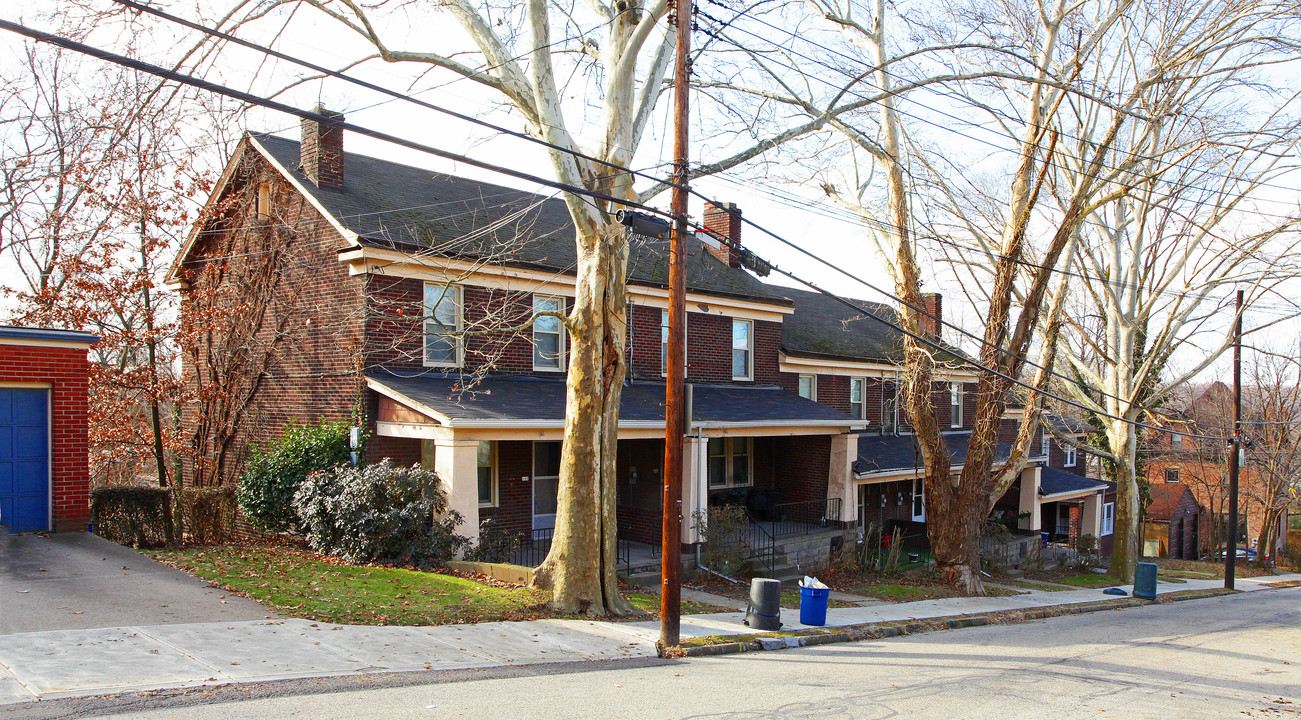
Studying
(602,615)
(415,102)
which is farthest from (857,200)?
(415,102)

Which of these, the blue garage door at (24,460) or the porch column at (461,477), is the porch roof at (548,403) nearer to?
the porch column at (461,477)

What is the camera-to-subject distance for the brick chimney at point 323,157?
59.4 ft

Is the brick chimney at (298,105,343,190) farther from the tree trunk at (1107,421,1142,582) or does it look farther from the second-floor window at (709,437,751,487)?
the tree trunk at (1107,421,1142,582)

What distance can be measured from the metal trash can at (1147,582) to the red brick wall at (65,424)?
74.4 feet

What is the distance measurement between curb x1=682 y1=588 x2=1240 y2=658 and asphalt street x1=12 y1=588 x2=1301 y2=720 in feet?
A: 0.77

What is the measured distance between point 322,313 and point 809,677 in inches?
478

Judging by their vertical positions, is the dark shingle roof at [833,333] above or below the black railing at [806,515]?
above

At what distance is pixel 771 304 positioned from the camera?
76.8ft

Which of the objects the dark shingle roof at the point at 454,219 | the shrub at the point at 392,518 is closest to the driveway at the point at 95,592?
the shrub at the point at 392,518

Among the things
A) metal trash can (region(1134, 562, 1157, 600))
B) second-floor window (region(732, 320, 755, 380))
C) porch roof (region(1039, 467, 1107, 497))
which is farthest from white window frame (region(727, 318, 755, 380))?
porch roof (region(1039, 467, 1107, 497))

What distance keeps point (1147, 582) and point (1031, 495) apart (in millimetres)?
7312

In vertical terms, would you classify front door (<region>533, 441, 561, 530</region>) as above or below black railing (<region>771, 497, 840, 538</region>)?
above

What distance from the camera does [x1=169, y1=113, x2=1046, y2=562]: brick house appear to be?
15992 millimetres

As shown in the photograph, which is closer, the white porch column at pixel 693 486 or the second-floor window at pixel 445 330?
the second-floor window at pixel 445 330
